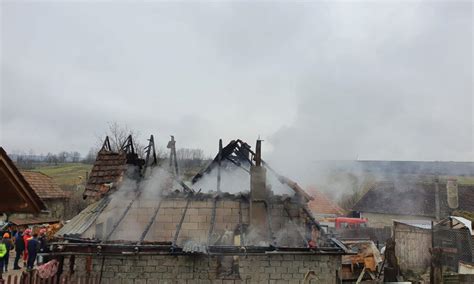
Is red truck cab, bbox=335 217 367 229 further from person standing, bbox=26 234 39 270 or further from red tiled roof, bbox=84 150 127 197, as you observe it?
person standing, bbox=26 234 39 270

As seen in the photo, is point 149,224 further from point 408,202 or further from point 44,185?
point 408,202

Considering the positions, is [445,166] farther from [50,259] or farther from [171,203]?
[50,259]

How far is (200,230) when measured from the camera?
12484 mm

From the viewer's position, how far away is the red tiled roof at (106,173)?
526 inches

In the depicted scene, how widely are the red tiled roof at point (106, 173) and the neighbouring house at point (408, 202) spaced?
24770 millimetres

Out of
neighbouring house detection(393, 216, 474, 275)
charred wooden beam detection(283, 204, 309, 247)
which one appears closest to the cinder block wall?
charred wooden beam detection(283, 204, 309, 247)

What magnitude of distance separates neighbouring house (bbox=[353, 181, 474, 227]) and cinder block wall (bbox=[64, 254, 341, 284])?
21678mm

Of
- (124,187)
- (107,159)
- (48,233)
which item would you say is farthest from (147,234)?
(48,233)

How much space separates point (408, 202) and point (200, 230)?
1076 inches

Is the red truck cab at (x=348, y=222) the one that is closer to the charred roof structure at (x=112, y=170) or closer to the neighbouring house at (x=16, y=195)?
the charred roof structure at (x=112, y=170)

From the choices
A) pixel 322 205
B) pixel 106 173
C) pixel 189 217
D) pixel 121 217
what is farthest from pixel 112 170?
pixel 322 205

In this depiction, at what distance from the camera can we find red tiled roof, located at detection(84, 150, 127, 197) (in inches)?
526

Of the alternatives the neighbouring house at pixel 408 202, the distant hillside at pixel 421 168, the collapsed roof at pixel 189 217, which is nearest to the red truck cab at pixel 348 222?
the distant hillside at pixel 421 168

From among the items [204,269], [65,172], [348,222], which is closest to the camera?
[204,269]
